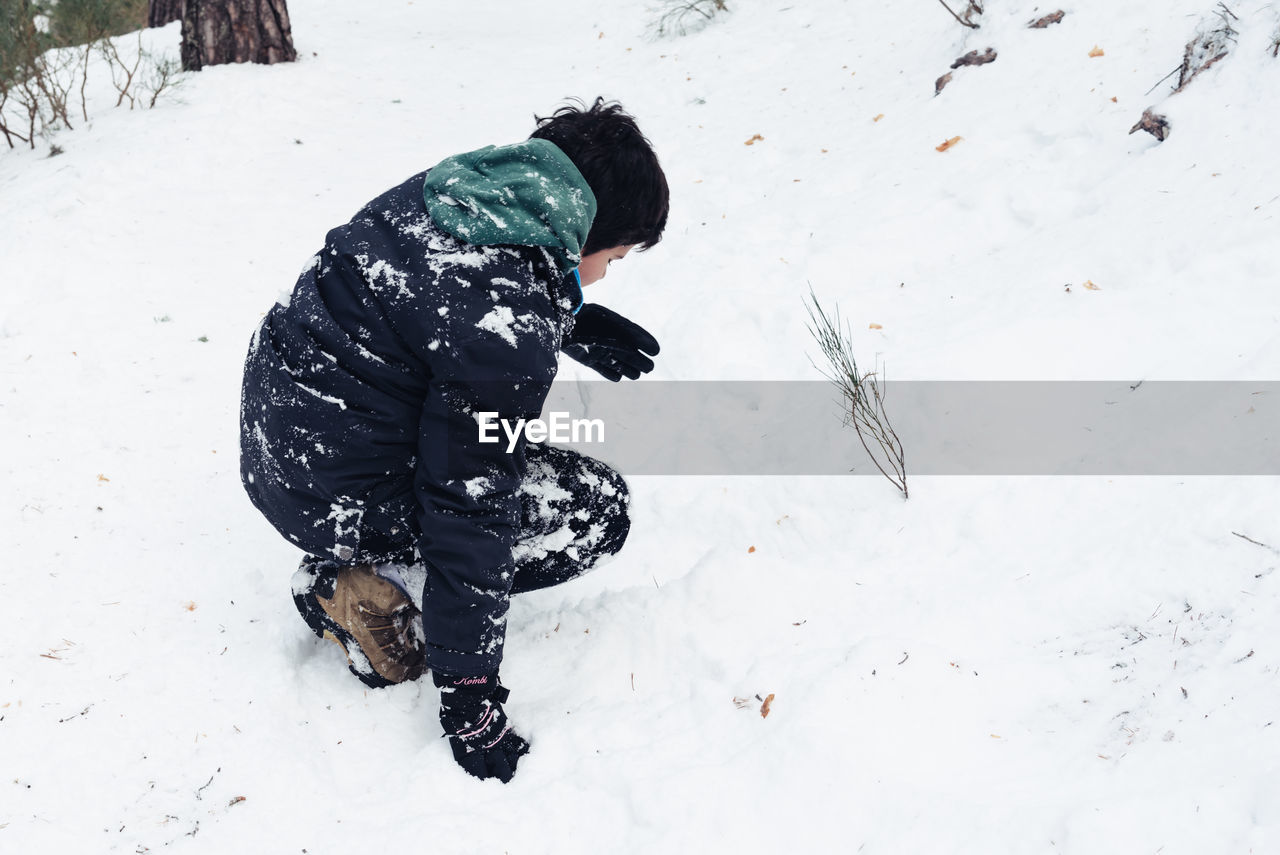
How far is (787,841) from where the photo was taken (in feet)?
5.31

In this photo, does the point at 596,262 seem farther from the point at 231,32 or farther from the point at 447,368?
the point at 231,32

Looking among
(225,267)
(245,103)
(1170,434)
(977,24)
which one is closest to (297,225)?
(225,267)

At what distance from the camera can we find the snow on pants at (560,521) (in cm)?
203

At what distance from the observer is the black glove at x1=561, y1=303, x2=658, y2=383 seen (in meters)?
2.34

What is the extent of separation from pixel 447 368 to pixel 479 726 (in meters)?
0.80

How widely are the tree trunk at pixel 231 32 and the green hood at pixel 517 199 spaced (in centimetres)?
532

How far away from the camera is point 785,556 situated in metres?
2.40

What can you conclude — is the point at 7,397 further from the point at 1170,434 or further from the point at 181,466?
the point at 1170,434

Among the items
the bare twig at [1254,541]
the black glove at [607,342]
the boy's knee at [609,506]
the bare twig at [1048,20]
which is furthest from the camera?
the bare twig at [1048,20]

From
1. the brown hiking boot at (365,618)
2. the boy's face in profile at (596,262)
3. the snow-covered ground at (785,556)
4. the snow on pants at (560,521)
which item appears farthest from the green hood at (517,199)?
the snow-covered ground at (785,556)

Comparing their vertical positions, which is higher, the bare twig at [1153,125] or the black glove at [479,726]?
the bare twig at [1153,125]

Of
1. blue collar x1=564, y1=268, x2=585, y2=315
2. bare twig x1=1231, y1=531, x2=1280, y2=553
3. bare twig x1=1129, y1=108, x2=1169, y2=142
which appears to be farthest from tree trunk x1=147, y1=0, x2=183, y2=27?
bare twig x1=1231, y1=531, x2=1280, y2=553

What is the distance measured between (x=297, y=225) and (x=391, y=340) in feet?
10.8

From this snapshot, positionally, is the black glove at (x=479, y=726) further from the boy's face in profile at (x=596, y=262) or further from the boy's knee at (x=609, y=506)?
the boy's face in profile at (x=596, y=262)
